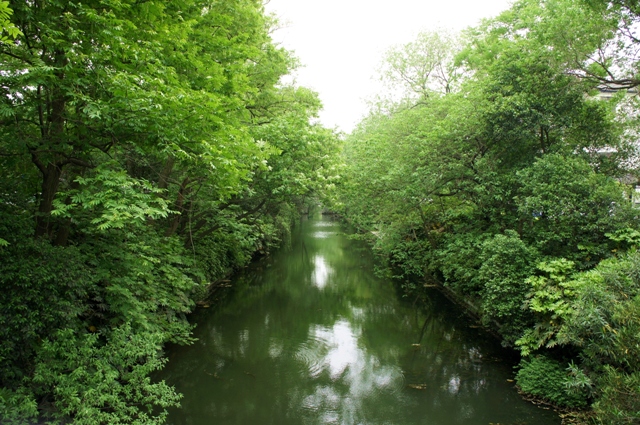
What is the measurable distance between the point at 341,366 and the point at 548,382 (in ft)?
13.4

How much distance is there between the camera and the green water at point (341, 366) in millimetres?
6734

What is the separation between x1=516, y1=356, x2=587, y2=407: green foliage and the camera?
6465mm

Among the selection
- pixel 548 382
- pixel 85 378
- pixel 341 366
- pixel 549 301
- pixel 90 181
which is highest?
pixel 90 181

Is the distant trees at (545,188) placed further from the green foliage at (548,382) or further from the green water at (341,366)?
the green water at (341,366)

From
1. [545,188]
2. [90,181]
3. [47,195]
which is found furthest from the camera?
[545,188]

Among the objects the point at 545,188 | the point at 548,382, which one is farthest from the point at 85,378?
the point at 545,188

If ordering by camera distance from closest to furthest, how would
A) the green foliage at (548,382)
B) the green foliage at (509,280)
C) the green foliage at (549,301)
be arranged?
the green foliage at (548,382) → the green foliage at (549,301) → the green foliage at (509,280)

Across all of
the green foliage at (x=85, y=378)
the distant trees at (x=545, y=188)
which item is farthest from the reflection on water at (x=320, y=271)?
the green foliage at (x=85, y=378)

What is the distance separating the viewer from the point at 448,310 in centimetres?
1271

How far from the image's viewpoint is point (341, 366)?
8.66 meters

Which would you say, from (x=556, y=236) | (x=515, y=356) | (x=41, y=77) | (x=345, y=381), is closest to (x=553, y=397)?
(x=515, y=356)

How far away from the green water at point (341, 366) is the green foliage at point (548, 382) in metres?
0.31

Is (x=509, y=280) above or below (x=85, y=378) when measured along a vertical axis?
above

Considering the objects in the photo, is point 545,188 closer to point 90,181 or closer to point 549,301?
point 549,301
